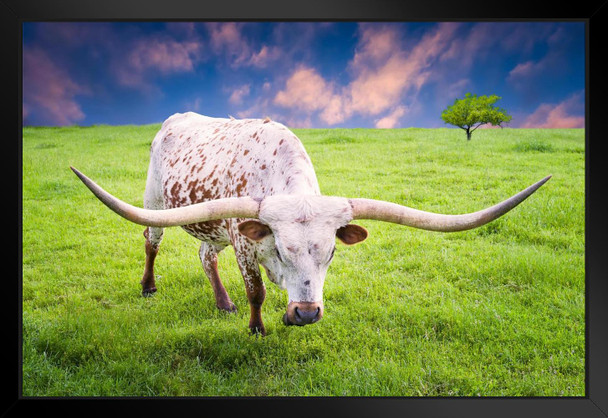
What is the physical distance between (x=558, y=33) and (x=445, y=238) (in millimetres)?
2505

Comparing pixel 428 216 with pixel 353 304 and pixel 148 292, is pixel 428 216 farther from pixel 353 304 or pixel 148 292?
pixel 148 292

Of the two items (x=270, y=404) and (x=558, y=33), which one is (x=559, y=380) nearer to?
(x=270, y=404)

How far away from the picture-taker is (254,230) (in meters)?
3.16

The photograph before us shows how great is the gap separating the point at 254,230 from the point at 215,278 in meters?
1.88

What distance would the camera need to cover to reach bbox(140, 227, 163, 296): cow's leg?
5.25m

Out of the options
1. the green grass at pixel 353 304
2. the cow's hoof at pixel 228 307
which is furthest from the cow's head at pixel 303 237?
the cow's hoof at pixel 228 307

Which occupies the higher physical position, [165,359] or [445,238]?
[445,238]

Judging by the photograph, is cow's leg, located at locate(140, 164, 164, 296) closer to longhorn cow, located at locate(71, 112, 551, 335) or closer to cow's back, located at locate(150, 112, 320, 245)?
longhorn cow, located at locate(71, 112, 551, 335)

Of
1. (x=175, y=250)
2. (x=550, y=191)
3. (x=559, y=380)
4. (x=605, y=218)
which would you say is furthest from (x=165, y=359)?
(x=550, y=191)
